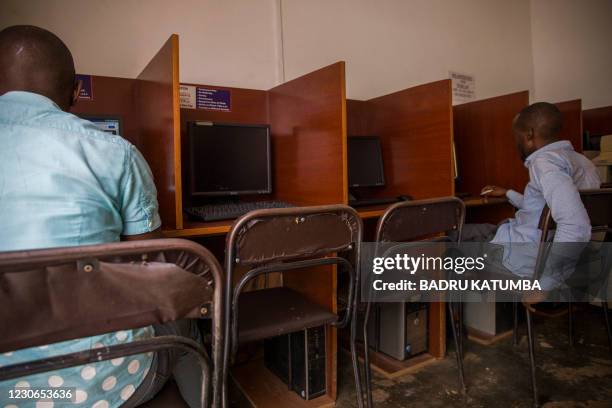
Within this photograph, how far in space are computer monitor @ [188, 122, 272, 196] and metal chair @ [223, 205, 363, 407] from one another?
660 millimetres

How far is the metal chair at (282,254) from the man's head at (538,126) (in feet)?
3.88

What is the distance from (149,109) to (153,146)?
0.54 feet

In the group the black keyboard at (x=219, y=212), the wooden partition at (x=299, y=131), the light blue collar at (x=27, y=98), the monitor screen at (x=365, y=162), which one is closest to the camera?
the light blue collar at (x=27, y=98)

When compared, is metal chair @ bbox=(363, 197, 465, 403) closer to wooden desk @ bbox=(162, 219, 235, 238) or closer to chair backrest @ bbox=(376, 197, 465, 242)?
chair backrest @ bbox=(376, 197, 465, 242)

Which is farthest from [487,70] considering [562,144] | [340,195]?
[340,195]

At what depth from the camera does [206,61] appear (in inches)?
83.3

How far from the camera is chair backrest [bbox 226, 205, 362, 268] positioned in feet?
3.59

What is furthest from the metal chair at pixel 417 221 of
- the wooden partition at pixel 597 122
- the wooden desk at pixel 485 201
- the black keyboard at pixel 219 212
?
the wooden partition at pixel 597 122

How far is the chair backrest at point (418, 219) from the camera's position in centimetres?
142

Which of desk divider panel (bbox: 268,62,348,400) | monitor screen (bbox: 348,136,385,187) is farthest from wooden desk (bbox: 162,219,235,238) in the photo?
monitor screen (bbox: 348,136,385,187)

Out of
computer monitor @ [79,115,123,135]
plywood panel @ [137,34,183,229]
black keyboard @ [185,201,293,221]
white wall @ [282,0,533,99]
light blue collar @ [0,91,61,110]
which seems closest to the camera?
light blue collar @ [0,91,61,110]

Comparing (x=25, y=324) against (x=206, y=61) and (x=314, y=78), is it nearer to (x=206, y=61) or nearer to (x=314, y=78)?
(x=314, y=78)

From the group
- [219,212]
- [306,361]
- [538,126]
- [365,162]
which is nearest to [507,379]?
[306,361]

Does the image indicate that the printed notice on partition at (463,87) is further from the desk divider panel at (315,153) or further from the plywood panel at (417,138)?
the desk divider panel at (315,153)
